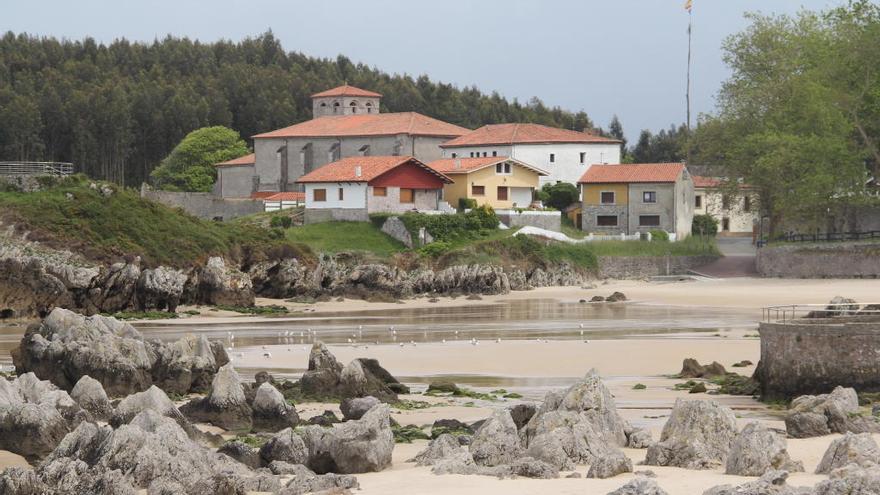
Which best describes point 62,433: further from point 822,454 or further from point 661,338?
point 661,338

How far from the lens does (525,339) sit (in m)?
37.3

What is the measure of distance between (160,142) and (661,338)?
248ft

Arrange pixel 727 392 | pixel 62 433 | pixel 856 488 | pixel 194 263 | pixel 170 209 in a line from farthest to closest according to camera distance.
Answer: pixel 170 209 < pixel 194 263 < pixel 727 392 < pixel 62 433 < pixel 856 488

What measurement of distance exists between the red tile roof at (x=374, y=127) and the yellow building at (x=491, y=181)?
808 cm

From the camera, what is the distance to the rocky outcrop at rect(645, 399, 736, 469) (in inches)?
685

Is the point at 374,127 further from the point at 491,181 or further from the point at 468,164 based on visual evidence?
the point at 491,181

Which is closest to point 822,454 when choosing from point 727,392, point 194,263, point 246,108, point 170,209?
point 727,392

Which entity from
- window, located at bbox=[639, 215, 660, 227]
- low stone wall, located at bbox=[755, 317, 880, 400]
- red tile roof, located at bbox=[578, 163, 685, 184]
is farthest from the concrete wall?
low stone wall, located at bbox=[755, 317, 880, 400]

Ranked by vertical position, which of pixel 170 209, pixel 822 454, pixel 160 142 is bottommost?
pixel 822 454

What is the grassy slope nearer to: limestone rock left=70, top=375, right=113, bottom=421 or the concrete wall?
limestone rock left=70, top=375, right=113, bottom=421

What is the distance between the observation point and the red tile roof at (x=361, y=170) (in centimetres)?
7000

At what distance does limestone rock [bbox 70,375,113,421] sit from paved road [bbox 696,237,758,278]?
158 ft

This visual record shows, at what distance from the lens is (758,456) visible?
16594mm

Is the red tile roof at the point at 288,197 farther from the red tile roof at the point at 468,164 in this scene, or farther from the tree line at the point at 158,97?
the tree line at the point at 158,97
